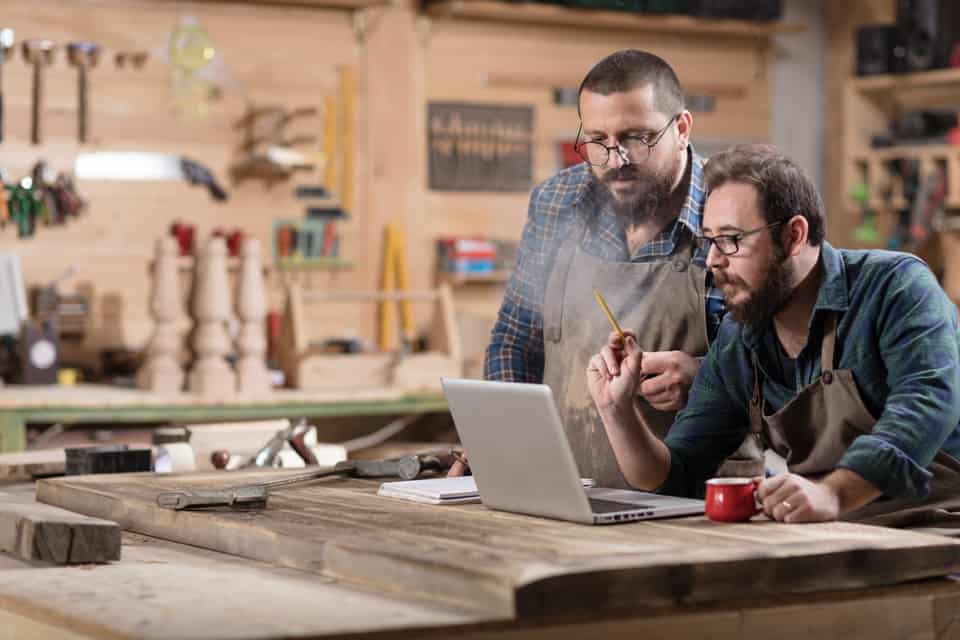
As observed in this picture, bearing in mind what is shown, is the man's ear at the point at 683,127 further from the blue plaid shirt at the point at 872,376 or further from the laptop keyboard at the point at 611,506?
the laptop keyboard at the point at 611,506

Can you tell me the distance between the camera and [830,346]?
259 centimetres

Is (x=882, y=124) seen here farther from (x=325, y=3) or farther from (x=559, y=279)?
(x=559, y=279)

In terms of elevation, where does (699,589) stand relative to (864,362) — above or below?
below

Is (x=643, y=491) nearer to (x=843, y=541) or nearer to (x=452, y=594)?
→ (x=843, y=541)

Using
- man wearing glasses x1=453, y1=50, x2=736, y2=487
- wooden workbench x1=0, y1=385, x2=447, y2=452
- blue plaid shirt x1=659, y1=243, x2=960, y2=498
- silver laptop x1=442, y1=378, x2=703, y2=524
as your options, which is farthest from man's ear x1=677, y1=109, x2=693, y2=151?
wooden workbench x1=0, y1=385, x2=447, y2=452

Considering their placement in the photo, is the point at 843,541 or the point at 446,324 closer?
the point at 843,541

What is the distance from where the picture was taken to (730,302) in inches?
103

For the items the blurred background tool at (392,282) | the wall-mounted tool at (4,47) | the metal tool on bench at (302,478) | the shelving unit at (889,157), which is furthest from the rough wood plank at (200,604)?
the shelving unit at (889,157)

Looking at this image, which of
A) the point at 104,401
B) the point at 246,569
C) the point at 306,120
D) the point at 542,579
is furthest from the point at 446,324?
the point at 542,579

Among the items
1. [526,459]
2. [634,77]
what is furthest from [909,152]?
[526,459]

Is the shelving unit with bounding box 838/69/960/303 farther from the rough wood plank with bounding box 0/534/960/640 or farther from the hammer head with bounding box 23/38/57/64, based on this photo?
the rough wood plank with bounding box 0/534/960/640

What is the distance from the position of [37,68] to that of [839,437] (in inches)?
152

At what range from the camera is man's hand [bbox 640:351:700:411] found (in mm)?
3018

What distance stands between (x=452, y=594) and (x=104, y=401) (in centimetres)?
336
